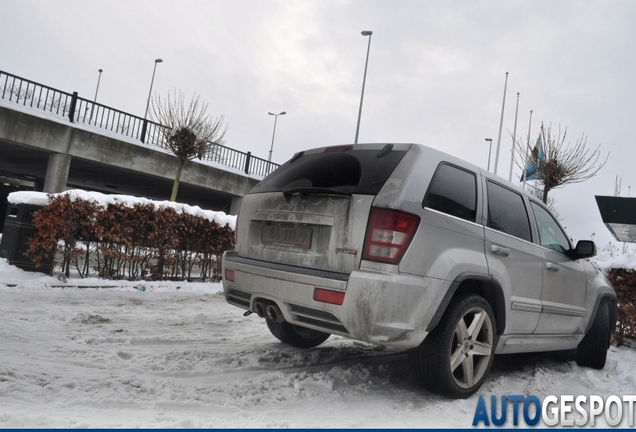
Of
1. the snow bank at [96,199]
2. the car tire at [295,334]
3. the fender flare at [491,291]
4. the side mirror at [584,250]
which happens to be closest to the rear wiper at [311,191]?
the fender flare at [491,291]

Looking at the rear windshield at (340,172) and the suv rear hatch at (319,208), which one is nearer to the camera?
the suv rear hatch at (319,208)

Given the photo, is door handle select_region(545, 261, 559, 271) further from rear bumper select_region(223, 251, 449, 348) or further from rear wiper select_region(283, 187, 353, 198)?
rear wiper select_region(283, 187, 353, 198)

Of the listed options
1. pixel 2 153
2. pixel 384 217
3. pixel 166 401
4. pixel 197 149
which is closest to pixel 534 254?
pixel 384 217

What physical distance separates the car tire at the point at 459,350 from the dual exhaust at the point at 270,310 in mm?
987

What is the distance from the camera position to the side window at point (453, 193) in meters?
3.30

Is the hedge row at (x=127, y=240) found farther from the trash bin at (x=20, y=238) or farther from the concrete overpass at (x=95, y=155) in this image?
the concrete overpass at (x=95, y=155)

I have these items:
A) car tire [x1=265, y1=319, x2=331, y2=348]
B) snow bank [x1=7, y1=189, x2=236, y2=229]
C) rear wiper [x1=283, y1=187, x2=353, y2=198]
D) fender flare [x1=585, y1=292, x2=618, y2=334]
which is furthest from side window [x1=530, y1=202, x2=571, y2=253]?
snow bank [x1=7, y1=189, x2=236, y2=229]

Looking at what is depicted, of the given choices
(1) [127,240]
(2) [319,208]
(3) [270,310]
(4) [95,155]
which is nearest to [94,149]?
(4) [95,155]

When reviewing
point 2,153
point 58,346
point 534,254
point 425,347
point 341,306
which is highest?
point 2,153

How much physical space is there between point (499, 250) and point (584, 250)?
1.49 m

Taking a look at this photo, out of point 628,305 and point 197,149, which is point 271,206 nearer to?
point 628,305

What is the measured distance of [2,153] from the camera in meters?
18.1

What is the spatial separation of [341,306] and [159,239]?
6719 millimetres

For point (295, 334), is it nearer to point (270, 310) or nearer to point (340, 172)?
point (270, 310)
